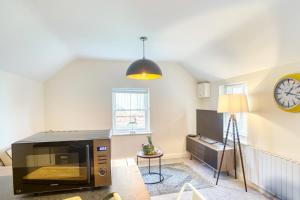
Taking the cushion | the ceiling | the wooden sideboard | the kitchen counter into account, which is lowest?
the wooden sideboard

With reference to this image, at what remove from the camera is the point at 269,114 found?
270 cm

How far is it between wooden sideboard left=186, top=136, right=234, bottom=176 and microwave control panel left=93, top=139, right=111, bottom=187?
8.78ft

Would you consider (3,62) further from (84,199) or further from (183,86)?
(183,86)

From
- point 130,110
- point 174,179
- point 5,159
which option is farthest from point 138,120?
point 5,159

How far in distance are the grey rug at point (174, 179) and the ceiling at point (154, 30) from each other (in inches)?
83.1

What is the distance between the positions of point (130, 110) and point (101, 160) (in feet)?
11.1

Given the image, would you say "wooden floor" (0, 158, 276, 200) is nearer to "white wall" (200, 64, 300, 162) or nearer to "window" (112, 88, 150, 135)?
"white wall" (200, 64, 300, 162)

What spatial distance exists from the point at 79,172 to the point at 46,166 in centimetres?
19

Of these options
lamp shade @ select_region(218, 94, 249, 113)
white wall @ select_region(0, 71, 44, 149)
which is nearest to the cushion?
white wall @ select_region(0, 71, 44, 149)

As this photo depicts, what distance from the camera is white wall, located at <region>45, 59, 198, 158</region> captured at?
157 inches

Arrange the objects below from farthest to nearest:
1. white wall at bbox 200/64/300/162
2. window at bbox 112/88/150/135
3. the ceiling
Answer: window at bbox 112/88/150/135, white wall at bbox 200/64/300/162, the ceiling

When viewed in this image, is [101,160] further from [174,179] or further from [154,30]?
[174,179]

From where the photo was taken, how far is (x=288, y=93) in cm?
234

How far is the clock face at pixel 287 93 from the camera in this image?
88.6 inches
